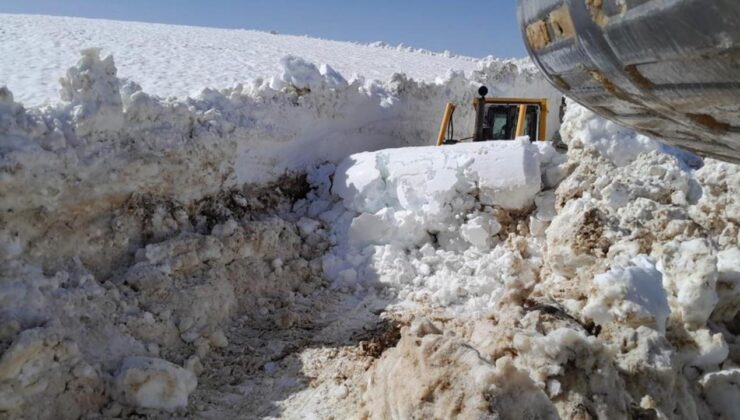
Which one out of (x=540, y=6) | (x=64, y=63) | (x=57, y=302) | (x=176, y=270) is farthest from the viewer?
(x=64, y=63)

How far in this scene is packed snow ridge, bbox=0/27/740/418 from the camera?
3.32 metres

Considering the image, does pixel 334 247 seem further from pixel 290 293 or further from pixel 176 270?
pixel 176 270

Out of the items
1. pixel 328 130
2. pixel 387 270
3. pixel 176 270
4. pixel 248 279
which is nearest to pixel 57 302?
pixel 176 270

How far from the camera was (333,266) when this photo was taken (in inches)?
232

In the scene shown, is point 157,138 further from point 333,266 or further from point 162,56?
point 162,56

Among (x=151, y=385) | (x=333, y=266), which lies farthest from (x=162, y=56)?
(x=151, y=385)

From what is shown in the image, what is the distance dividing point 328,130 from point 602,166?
3130mm

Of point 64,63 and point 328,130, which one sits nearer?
point 328,130

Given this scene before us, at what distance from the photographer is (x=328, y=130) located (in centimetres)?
753

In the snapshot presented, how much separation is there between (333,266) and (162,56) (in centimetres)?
840

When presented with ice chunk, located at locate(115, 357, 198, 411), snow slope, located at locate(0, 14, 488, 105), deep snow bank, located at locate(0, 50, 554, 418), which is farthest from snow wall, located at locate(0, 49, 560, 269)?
snow slope, located at locate(0, 14, 488, 105)

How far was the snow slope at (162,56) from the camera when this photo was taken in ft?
29.0

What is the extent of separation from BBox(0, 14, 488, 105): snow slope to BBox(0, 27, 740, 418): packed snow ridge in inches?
82.6

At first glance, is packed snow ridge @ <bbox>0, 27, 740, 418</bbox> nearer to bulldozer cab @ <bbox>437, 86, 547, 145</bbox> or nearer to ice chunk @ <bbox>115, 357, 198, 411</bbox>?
ice chunk @ <bbox>115, 357, 198, 411</bbox>
